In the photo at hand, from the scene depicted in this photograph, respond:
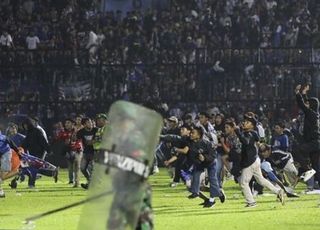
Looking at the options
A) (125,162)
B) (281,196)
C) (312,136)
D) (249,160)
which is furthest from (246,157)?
(125,162)

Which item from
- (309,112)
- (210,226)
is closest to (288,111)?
(309,112)

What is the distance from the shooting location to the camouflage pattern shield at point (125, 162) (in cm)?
815

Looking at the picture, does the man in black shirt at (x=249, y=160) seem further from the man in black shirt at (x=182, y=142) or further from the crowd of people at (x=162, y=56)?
the crowd of people at (x=162, y=56)

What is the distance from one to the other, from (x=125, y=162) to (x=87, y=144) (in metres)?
16.9

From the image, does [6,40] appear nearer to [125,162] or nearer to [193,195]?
[193,195]

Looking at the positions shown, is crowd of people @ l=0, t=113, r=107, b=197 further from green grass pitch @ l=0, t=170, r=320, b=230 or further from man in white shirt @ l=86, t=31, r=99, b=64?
man in white shirt @ l=86, t=31, r=99, b=64

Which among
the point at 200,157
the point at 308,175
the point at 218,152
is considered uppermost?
the point at 200,157

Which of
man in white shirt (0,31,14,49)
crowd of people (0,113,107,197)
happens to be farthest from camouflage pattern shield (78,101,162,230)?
man in white shirt (0,31,14,49)

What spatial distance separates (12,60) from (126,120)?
28.0 meters

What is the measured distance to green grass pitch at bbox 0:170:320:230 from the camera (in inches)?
632

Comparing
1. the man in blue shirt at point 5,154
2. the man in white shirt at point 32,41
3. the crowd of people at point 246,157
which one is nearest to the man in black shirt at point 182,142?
the crowd of people at point 246,157

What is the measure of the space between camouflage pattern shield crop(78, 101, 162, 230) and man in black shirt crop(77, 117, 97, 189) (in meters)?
16.4

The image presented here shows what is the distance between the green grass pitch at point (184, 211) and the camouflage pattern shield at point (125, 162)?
7.33m

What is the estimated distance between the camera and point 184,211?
60.7ft
